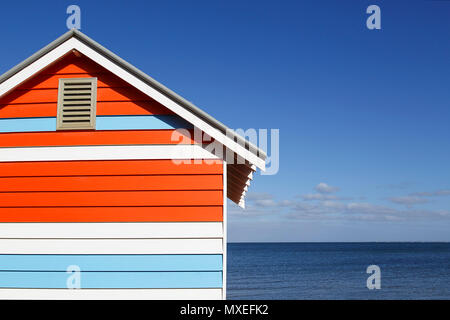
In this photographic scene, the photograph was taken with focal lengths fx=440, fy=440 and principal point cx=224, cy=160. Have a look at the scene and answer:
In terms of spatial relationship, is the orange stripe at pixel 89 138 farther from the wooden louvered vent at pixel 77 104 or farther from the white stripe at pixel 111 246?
the white stripe at pixel 111 246

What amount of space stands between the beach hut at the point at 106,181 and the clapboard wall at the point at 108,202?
15mm

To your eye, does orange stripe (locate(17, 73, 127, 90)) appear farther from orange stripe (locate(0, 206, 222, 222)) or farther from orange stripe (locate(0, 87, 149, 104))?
orange stripe (locate(0, 206, 222, 222))

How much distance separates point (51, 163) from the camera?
690cm

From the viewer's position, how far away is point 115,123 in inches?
273

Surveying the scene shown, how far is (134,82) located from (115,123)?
72 centimetres

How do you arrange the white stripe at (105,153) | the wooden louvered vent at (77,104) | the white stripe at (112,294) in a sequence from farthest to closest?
the wooden louvered vent at (77,104), the white stripe at (105,153), the white stripe at (112,294)

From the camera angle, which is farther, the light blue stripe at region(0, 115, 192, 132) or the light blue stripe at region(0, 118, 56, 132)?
the light blue stripe at region(0, 118, 56, 132)

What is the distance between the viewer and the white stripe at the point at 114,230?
21.4ft

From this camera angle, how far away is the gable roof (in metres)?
6.54

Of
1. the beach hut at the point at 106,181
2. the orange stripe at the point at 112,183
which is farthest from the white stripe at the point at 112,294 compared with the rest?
the orange stripe at the point at 112,183

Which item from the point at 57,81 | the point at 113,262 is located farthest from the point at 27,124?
the point at 113,262

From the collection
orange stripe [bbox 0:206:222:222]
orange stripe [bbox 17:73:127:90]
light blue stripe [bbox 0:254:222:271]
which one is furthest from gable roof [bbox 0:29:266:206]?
light blue stripe [bbox 0:254:222:271]

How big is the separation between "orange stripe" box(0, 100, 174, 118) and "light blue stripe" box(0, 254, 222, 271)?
87.1 inches
